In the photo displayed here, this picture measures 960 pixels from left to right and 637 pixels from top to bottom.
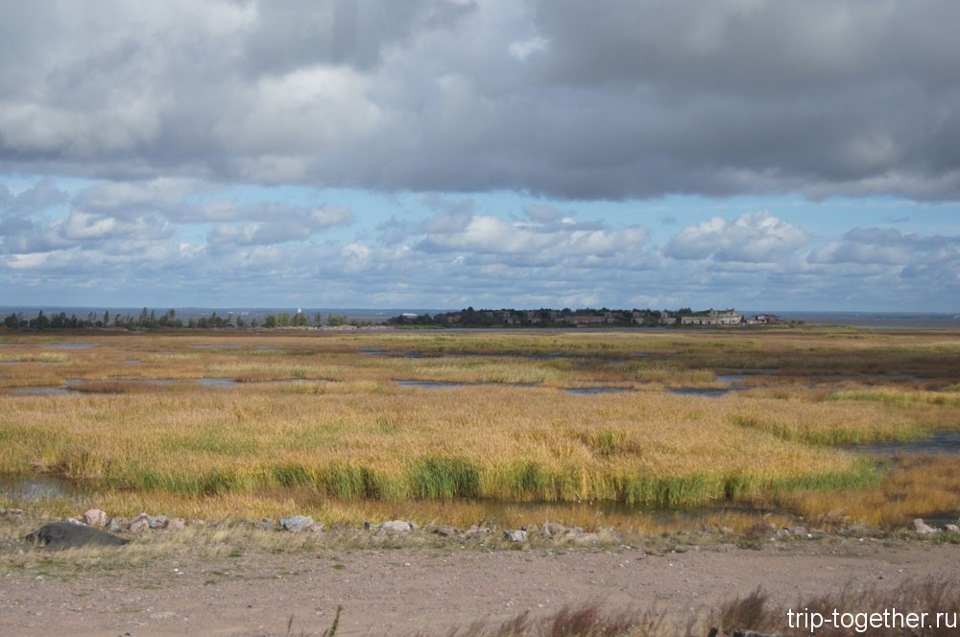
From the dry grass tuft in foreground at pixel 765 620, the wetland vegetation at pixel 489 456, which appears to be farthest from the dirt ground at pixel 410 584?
the wetland vegetation at pixel 489 456

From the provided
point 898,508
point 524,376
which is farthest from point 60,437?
point 524,376

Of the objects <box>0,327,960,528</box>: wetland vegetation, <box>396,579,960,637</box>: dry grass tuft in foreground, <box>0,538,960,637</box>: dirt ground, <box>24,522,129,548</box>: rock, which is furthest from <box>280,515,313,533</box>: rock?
<box>396,579,960,637</box>: dry grass tuft in foreground

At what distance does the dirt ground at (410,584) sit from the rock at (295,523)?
1.50m

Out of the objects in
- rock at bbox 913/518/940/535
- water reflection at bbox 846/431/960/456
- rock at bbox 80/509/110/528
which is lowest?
water reflection at bbox 846/431/960/456

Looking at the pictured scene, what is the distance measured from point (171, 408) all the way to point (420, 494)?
1563cm

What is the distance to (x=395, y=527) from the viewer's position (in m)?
15.2

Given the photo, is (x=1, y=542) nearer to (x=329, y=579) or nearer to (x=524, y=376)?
(x=329, y=579)

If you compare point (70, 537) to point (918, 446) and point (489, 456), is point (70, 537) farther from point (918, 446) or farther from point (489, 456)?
point (918, 446)

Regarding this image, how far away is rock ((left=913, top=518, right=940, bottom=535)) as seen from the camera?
15508mm

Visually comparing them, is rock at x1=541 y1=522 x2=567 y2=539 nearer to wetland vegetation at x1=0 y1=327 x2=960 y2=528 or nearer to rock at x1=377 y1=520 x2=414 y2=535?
wetland vegetation at x1=0 y1=327 x2=960 y2=528

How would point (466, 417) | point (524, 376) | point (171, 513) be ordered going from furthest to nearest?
1. point (524, 376)
2. point (466, 417)
3. point (171, 513)

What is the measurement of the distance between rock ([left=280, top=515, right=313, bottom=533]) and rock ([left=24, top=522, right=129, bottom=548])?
2533mm

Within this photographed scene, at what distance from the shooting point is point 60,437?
25.5 metres

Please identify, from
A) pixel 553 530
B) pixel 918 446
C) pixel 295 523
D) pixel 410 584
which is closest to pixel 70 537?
pixel 295 523
